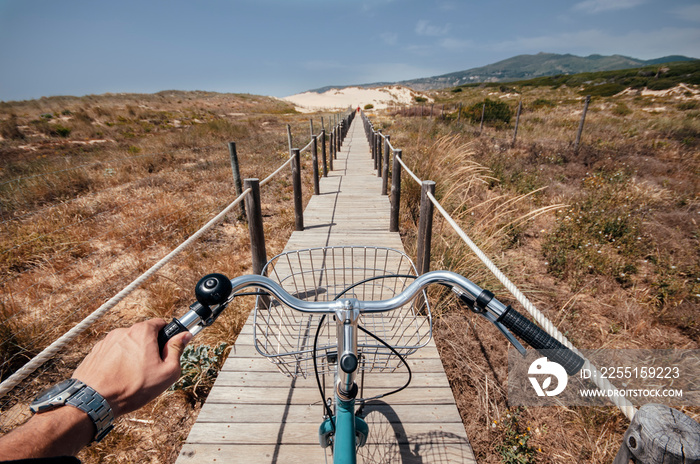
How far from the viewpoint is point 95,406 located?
2.26 feet

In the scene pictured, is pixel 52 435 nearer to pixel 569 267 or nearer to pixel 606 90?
pixel 569 267

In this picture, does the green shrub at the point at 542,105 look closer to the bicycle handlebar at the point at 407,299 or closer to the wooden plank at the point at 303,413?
the wooden plank at the point at 303,413

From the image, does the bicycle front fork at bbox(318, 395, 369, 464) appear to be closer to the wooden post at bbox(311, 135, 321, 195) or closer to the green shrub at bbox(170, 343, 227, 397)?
the green shrub at bbox(170, 343, 227, 397)

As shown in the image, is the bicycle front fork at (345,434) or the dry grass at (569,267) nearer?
the bicycle front fork at (345,434)

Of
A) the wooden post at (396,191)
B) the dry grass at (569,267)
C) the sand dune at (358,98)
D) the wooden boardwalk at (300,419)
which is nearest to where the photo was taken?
the wooden boardwalk at (300,419)

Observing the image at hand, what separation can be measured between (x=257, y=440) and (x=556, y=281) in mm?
4256

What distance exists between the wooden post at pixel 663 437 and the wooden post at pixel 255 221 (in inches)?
106

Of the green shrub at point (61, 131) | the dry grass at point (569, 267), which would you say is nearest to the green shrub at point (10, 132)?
the green shrub at point (61, 131)

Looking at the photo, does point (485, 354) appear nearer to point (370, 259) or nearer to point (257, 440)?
point (370, 259)

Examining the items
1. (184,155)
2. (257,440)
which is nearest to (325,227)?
(257,440)

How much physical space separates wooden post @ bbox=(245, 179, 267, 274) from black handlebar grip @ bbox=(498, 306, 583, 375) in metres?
2.40

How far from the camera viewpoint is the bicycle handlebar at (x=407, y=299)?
0.77 m

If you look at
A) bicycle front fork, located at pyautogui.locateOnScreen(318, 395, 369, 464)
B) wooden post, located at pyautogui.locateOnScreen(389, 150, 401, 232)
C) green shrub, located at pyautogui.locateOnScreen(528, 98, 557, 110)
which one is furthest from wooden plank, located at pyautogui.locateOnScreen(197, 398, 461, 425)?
green shrub, located at pyautogui.locateOnScreen(528, 98, 557, 110)

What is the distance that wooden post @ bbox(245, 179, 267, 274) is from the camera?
9.21 feet
